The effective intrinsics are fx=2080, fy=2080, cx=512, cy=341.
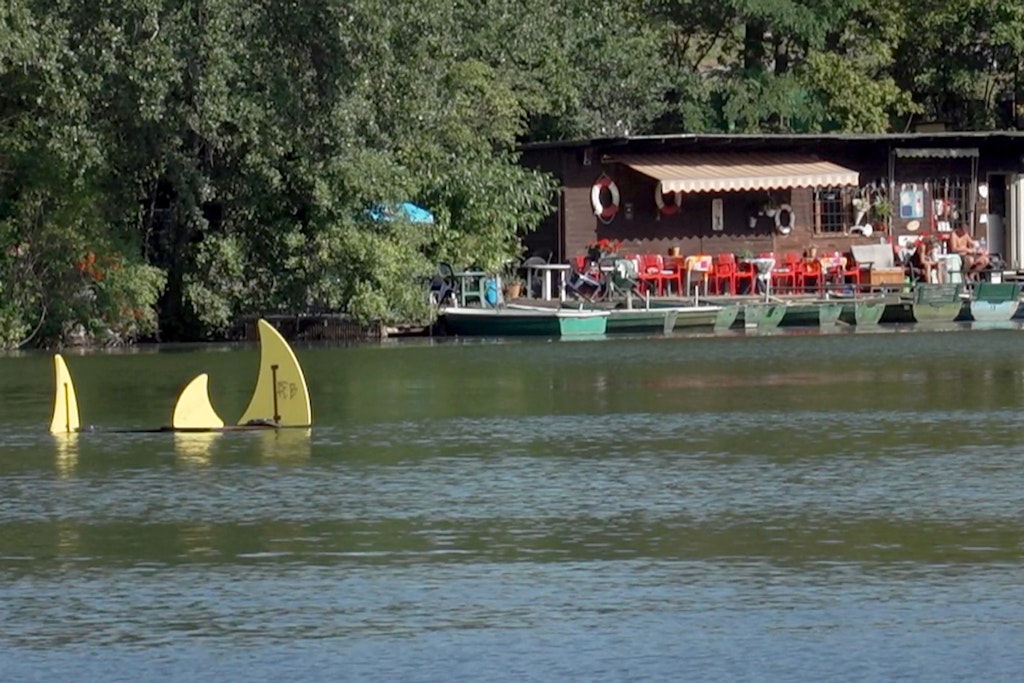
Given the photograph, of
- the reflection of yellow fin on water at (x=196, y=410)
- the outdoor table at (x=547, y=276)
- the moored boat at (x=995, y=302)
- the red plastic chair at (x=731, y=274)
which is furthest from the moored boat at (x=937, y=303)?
the reflection of yellow fin on water at (x=196, y=410)

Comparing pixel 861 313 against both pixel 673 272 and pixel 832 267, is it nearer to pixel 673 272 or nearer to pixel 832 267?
pixel 832 267

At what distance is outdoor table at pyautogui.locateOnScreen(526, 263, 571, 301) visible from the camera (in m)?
43.9

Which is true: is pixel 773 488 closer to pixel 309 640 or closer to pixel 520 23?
pixel 309 640

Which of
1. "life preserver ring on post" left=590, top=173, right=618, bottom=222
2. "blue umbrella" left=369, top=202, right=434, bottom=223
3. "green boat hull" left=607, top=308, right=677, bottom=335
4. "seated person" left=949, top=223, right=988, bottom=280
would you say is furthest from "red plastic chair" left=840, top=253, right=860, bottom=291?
"blue umbrella" left=369, top=202, right=434, bottom=223

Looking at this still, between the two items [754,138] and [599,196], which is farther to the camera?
[754,138]

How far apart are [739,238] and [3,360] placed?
1773 centimetres

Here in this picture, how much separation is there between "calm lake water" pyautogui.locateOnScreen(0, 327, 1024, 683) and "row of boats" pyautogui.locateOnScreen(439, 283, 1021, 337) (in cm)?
1051

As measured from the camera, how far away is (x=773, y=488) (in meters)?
18.7

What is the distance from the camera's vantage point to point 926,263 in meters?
45.8

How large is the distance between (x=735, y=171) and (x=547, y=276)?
490 cm

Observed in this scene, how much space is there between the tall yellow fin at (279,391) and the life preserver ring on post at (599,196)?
68.5 ft

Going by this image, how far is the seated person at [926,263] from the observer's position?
45.9 m

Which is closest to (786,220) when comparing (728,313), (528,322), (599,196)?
(599,196)

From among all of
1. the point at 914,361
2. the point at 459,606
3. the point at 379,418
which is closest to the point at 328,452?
the point at 379,418
